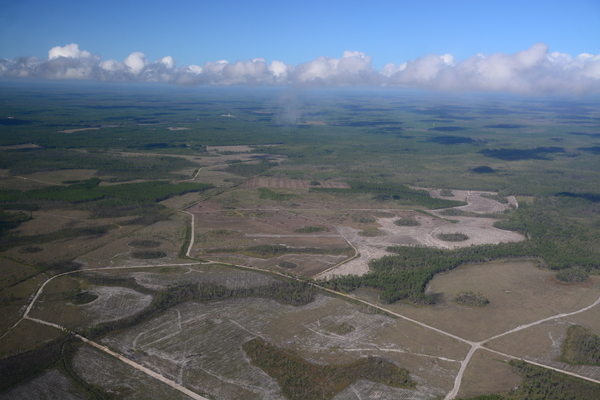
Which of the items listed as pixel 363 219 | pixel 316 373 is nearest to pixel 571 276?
pixel 363 219

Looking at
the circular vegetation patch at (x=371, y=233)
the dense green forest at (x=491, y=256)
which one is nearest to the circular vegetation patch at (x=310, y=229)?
the circular vegetation patch at (x=371, y=233)

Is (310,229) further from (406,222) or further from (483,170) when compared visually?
(483,170)

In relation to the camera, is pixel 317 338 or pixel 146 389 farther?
pixel 317 338

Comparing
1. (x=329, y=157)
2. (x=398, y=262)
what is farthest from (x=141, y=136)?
(x=398, y=262)

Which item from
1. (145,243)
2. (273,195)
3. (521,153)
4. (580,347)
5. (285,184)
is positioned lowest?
(580,347)

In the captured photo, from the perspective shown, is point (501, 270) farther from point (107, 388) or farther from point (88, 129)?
point (88, 129)

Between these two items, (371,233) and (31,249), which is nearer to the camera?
(31,249)

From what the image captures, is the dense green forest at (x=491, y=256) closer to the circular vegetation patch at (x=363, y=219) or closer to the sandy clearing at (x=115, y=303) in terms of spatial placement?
the circular vegetation patch at (x=363, y=219)
